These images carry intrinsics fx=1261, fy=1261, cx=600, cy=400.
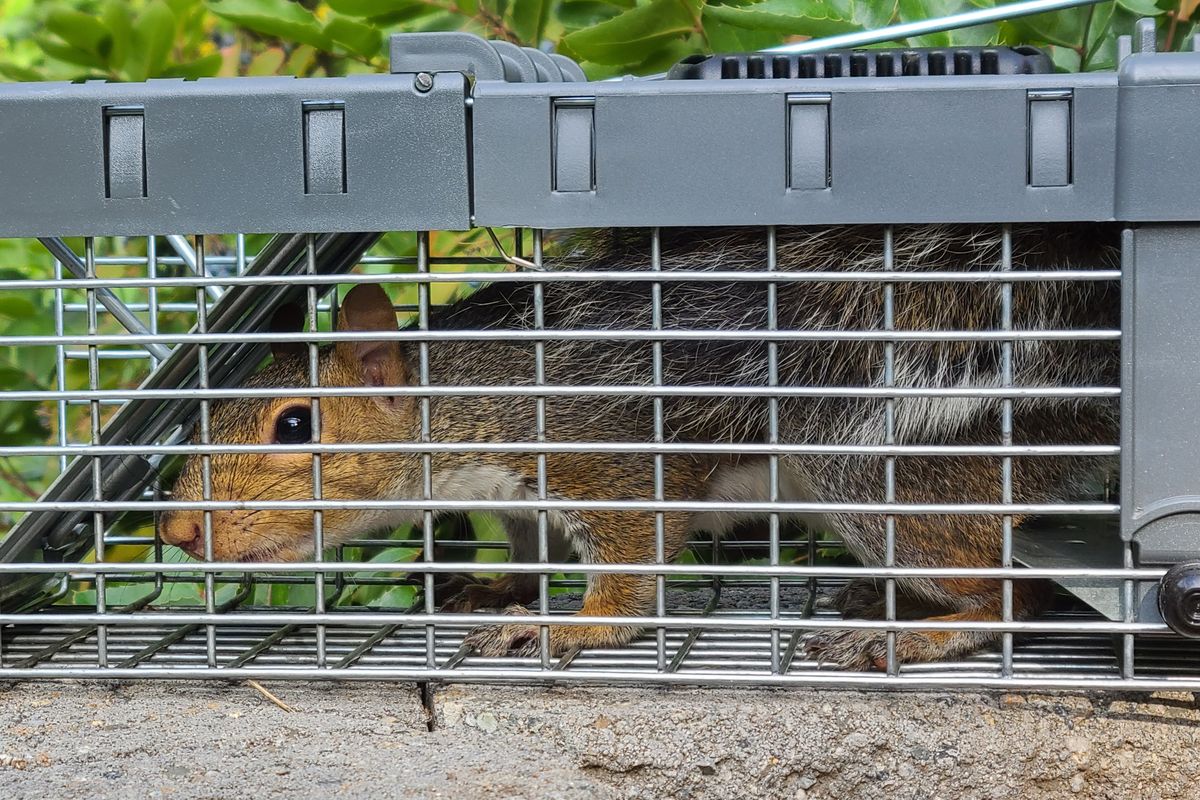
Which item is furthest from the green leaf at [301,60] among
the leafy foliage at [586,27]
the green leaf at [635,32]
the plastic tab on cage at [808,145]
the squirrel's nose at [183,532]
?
the plastic tab on cage at [808,145]

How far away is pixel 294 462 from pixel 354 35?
2.59 feet

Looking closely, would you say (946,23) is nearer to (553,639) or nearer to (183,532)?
(553,639)

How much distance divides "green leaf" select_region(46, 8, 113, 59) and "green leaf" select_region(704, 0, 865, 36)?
1128 mm

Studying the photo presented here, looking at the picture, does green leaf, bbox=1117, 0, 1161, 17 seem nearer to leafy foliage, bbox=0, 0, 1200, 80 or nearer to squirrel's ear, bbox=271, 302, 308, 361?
leafy foliage, bbox=0, 0, 1200, 80

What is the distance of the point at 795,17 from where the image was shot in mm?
2031

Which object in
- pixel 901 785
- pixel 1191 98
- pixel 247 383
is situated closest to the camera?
pixel 1191 98

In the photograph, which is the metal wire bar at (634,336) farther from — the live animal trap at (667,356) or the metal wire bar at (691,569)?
the metal wire bar at (691,569)

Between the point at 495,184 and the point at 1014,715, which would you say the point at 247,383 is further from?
the point at 1014,715

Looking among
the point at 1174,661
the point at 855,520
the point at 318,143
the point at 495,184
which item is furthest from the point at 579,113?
the point at 1174,661

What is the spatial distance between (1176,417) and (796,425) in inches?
20.7

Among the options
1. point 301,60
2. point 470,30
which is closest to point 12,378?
point 301,60

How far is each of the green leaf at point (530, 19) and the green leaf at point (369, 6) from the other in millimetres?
183

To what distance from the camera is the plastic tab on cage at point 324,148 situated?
1.47m

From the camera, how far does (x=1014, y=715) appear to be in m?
1.57
